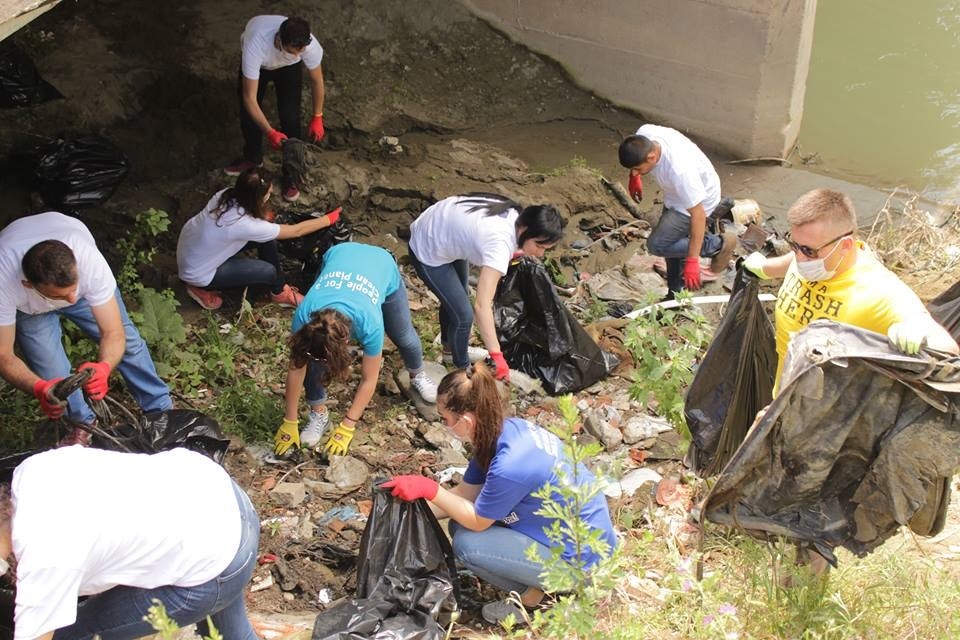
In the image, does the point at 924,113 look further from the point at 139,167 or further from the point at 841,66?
the point at 139,167

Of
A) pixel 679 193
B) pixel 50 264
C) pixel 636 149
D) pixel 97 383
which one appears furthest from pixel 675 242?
pixel 50 264

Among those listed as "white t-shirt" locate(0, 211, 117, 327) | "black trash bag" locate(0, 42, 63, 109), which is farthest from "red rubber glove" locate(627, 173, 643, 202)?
"black trash bag" locate(0, 42, 63, 109)

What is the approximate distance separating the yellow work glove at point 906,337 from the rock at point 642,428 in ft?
5.99

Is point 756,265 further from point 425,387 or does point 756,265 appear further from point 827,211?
point 425,387

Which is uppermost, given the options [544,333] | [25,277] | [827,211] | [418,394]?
[827,211]

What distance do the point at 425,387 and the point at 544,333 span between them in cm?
67

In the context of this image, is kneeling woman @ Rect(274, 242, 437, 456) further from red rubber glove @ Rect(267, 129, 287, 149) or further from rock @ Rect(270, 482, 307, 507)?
red rubber glove @ Rect(267, 129, 287, 149)

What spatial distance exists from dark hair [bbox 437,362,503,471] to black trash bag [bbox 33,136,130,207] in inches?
131

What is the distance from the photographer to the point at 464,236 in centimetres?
418

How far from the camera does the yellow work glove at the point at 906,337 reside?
2.50 metres

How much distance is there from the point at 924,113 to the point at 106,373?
746cm

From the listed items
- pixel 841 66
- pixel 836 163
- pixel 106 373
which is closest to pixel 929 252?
pixel 836 163

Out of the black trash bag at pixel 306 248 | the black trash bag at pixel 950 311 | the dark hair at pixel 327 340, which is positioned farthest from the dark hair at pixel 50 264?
the black trash bag at pixel 950 311

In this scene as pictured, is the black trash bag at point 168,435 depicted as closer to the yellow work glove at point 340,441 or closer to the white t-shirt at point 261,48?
the yellow work glove at point 340,441
